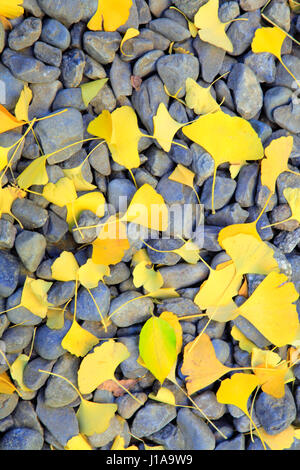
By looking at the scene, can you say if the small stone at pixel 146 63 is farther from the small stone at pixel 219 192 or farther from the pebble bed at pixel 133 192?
the small stone at pixel 219 192

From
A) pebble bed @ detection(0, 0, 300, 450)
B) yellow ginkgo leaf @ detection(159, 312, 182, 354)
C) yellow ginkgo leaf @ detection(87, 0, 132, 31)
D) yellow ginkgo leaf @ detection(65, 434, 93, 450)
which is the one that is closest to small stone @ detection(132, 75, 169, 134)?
pebble bed @ detection(0, 0, 300, 450)

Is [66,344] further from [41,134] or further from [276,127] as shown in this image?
[276,127]

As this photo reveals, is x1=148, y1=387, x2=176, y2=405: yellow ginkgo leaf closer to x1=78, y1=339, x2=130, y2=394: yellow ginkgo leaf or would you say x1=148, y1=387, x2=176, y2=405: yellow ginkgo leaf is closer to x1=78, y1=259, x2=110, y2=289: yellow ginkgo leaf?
x1=78, y1=339, x2=130, y2=394: yellow ginkgo leaf

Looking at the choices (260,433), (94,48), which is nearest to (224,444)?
(260,433)

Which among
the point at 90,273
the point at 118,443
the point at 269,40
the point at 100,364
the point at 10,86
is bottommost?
the point at 118,443

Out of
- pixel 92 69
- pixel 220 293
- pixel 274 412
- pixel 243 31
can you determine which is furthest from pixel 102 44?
pixel 274 412

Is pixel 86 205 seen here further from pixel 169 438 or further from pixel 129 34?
pixel 169 438
